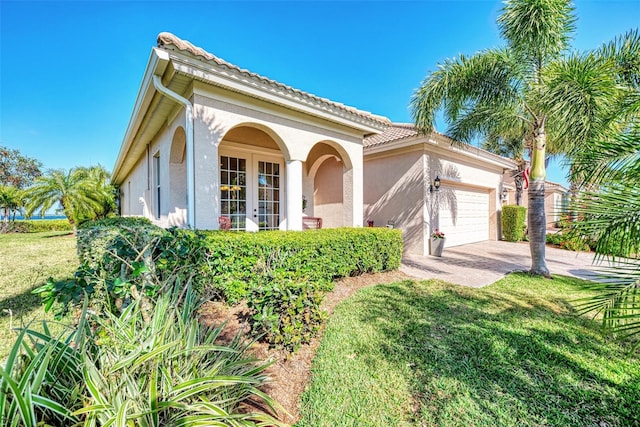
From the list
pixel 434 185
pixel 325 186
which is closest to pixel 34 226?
pixel 325 186

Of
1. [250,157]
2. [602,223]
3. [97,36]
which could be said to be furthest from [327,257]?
[97,36]

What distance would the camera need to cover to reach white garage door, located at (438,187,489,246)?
11.6 metres

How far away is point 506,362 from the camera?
10.6 feet

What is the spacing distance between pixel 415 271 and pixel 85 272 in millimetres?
7441

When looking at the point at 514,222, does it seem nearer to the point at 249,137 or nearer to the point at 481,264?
the point at 481,264

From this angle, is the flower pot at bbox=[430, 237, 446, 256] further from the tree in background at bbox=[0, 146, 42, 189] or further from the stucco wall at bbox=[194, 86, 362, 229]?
the tree in background at bbox=[0, 146, 42, 189]

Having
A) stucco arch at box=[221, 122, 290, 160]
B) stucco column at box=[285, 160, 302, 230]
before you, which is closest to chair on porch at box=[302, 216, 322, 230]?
stucco column at box=[285, 160, 302, 230]

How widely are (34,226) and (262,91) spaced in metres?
26.7

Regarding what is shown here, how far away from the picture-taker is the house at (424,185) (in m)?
10.2

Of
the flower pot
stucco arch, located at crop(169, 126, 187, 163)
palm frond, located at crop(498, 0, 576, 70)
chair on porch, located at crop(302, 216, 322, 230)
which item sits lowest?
the flower pot

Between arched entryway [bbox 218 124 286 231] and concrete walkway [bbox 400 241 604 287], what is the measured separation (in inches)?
195

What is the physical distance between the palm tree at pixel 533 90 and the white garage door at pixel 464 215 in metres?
3.96

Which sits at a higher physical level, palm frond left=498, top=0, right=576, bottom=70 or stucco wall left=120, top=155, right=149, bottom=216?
palm frond left=498, top=0, right=576, bottom=70

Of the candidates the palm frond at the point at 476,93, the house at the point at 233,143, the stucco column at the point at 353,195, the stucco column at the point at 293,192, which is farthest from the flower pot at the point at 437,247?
the stucco column at the point at 293,192
